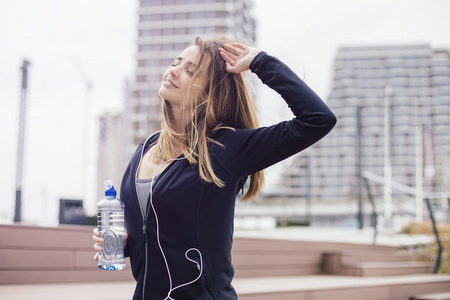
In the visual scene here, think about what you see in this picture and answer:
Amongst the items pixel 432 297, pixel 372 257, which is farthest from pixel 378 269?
pixel 432 297

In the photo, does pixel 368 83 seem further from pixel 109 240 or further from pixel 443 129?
pixel 109 240

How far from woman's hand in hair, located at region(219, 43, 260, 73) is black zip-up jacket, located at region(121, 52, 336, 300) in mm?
109

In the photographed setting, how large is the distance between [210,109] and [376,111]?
86875mm

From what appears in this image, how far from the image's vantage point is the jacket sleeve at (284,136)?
1484mm

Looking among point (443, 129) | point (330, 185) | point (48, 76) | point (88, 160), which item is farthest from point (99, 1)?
point (443, 129)

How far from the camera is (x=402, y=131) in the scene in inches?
3228

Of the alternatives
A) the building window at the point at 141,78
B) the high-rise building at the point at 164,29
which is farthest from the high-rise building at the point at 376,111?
the building window at the point at 141,78

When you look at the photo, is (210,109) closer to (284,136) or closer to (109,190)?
(284,136)

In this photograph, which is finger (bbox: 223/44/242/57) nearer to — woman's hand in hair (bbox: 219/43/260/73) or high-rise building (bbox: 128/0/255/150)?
woman's hand in hair (bbox: 219/43/260/73)

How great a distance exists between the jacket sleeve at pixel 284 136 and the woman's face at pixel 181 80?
0.24 meters

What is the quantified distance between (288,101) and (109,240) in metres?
0.70

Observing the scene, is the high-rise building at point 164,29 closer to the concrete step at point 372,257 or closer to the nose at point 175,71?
the concrete step at point 372,257

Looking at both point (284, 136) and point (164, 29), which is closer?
point (284, 136)

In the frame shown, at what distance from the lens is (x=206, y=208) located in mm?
1464
